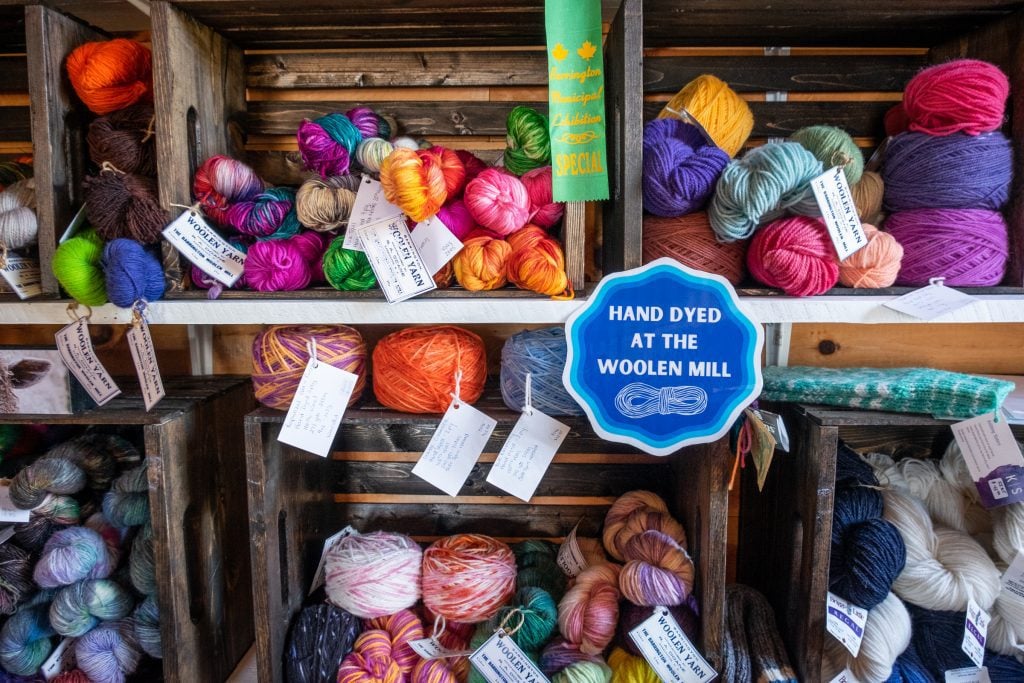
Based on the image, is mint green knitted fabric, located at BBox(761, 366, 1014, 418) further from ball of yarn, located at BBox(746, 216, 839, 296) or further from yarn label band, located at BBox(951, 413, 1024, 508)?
ball of yarn, located at BBox(746, 216, 839, 296)

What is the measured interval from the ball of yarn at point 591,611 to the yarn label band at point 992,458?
0.53m

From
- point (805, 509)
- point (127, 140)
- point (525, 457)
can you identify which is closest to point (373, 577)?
point (525, 457)

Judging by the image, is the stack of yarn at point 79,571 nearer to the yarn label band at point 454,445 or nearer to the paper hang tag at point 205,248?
the paper hang tag at point 205,248

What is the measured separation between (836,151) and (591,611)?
75cm

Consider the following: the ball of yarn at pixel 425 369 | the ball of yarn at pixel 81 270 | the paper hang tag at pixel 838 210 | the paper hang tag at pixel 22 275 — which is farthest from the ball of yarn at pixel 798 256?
the paper hang tag at pixel 22 275

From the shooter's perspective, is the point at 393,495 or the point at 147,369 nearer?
the point at 147,369

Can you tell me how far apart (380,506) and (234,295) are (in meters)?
0.51

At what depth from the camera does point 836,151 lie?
87 centimetres

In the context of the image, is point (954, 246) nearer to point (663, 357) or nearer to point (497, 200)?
point (663, 357)

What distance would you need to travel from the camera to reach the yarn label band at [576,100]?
2.67ft

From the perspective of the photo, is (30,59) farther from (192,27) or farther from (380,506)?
(380,506)

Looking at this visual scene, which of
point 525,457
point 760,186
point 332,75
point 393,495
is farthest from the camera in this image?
point 393,495

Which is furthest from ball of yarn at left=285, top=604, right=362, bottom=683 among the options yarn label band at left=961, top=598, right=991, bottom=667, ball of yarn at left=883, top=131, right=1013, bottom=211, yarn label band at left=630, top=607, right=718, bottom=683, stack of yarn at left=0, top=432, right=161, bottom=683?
ball of yarn at left=883, top=131, right=1013, bottom=211

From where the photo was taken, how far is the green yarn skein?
0.87 metres
